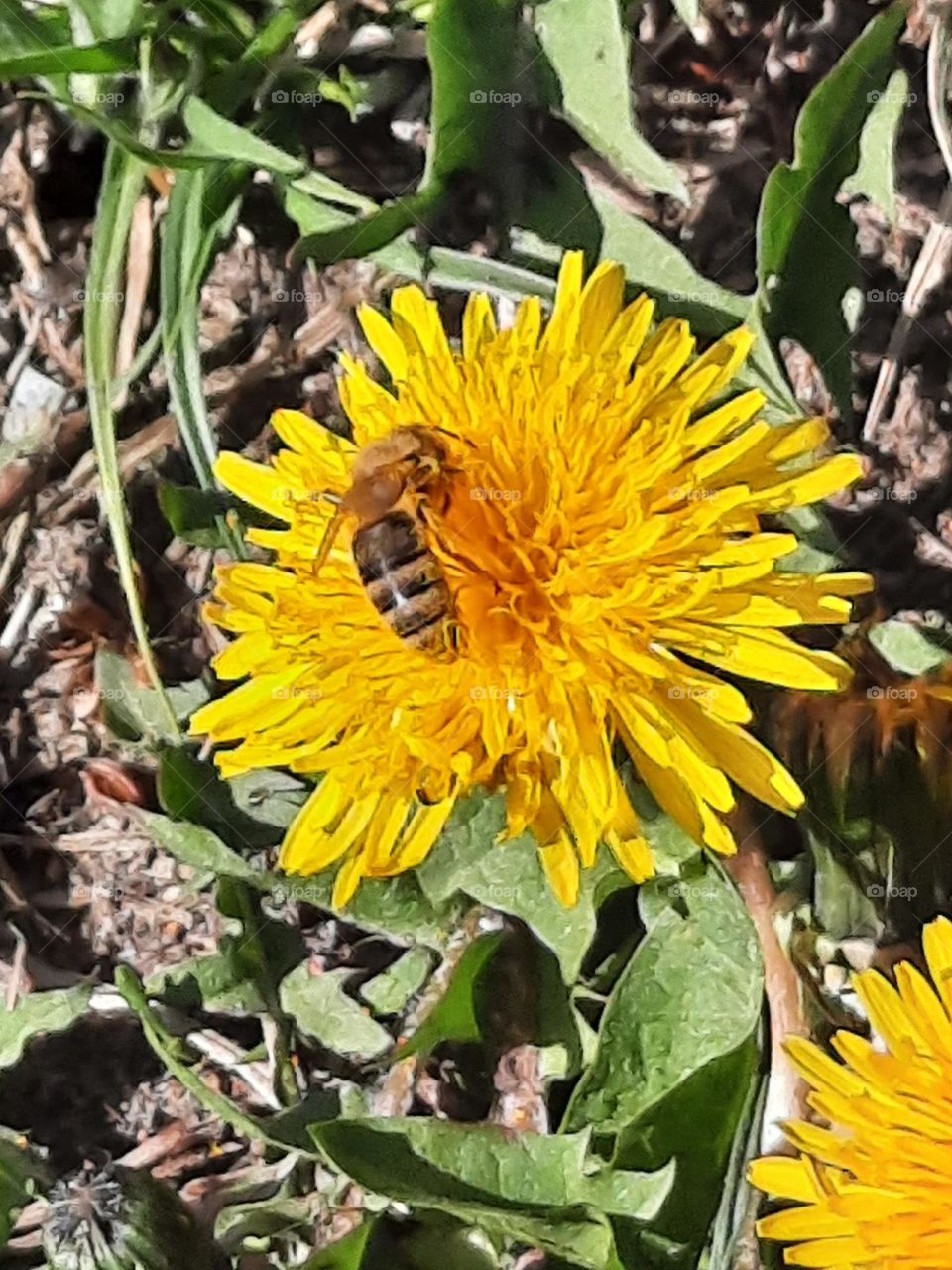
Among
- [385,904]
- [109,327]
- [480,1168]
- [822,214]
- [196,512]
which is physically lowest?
[480,1168]

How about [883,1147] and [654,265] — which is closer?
[883,1147]

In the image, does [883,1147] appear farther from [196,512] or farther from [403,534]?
[196,512]

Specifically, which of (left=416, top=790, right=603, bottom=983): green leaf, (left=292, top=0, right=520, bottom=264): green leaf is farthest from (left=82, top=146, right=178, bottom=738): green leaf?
(left=416, top=790, right=603, bottom=983): green leaf

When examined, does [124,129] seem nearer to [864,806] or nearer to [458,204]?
[458,204]

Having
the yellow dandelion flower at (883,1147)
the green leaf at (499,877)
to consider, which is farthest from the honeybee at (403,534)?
the yellow dandelion flower at (883,1147)

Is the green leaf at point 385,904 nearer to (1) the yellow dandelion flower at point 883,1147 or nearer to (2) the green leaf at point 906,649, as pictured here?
(1) the yellow dandelion flower at point 883,1147

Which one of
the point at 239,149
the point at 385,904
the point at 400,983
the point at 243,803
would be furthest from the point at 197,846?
the point at 239,149
